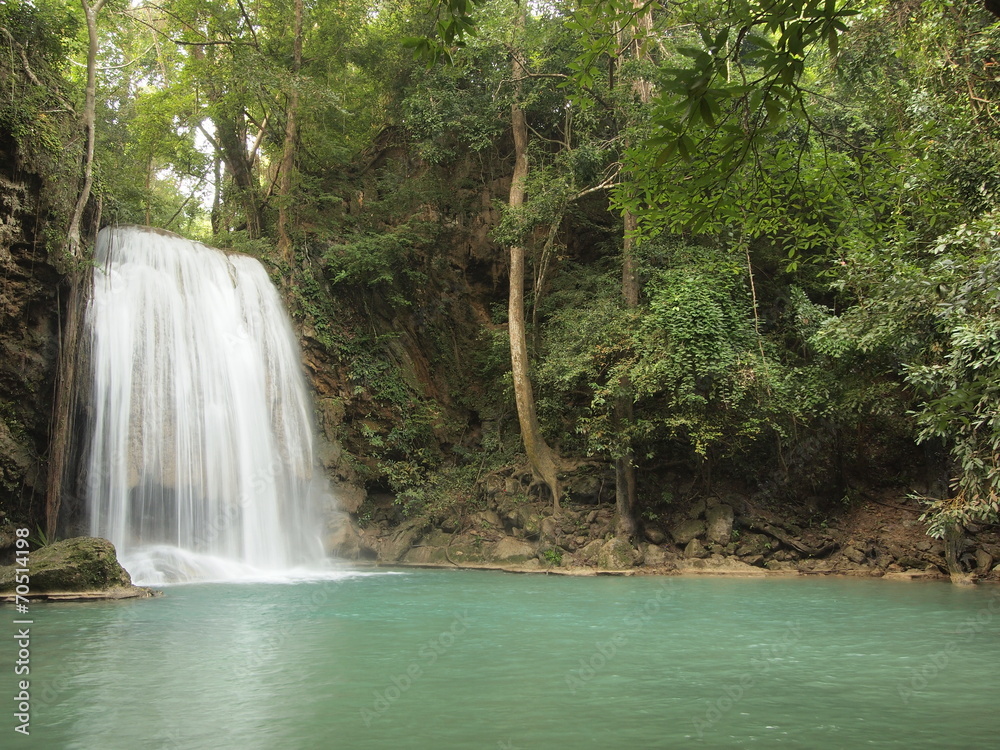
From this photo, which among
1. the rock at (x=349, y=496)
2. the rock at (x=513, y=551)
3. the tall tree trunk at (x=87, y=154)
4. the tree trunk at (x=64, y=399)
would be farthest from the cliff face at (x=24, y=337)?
the rock at (x=513, y=551)

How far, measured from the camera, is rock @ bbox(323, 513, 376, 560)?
51.7ft

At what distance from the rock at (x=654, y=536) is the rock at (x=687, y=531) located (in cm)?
25

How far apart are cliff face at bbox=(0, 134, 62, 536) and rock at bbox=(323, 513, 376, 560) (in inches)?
228

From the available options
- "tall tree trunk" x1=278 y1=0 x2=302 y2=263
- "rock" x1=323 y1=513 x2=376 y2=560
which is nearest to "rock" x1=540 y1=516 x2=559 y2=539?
"rock" x1=323 y1=513 x2=376 y2=560

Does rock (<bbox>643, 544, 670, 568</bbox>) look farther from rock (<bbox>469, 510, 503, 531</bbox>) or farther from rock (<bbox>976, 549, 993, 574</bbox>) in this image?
rock (<bbox>976, 549, 993, 574</bbox>)

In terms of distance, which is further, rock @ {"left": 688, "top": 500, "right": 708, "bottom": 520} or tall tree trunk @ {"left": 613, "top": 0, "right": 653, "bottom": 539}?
rock @ {"left": 688, "top": 500, "right": 708, "bottom": 520}

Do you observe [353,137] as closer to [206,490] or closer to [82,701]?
[206,490]

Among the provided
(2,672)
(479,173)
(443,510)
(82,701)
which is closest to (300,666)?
(82,701)

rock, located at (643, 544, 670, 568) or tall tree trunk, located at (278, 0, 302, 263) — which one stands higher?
tall tree trunk, located at (278, 0, 302, 263)

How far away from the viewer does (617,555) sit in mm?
14234

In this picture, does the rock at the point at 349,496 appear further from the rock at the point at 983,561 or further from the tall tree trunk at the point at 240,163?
the rock at the point at 983,561

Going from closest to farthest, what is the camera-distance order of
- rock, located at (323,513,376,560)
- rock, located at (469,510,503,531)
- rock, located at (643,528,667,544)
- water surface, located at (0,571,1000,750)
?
water surface, located at (0,571,1000,750) → rock, located at (643,528,667,544) → rock, located at (323,513,376,560) → rock, located at (469,510,503,531)

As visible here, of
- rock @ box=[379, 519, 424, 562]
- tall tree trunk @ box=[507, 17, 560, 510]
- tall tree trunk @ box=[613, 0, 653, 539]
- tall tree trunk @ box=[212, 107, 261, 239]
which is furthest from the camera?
tall tree trunk @ box=[212, 107, 261, 239]

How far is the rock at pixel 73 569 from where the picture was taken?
9422 millimetres
